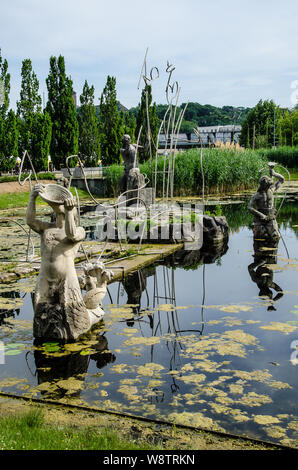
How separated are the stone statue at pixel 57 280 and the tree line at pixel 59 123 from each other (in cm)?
1780

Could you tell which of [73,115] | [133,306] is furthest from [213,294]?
[73,115]

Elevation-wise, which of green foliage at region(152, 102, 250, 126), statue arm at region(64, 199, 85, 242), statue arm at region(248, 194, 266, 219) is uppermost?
green foliage at region(152, 102, 250, 126)

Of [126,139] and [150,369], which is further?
[126,139]

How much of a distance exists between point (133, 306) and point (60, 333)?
1.47 meters

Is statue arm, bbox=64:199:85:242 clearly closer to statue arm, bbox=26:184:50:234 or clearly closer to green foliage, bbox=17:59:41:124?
statue arm, bbox=26:184:50:234

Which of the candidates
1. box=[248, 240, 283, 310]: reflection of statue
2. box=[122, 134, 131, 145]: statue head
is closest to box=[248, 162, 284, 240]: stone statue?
box=[248, 240, 283, 310]: reflection of statue

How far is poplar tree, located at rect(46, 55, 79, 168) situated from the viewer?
26.6m

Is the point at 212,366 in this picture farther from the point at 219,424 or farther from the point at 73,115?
the point at 73,115

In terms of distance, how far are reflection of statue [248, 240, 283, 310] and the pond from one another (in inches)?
1.6

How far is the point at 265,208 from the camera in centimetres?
987

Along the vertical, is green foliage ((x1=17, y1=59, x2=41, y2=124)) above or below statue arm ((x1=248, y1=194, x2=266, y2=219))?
above

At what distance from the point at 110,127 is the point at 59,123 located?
3.53 m

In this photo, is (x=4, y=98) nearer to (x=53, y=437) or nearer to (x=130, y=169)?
(x=130, y=169)

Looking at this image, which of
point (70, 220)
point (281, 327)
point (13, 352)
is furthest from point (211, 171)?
point (13, 352)
